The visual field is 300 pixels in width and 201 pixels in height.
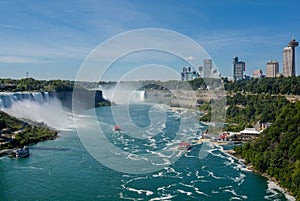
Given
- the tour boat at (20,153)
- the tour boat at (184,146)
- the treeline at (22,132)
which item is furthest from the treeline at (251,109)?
the tour boat at (20,153)

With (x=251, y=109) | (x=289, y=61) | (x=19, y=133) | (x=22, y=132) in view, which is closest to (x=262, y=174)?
(x=19, y=133)

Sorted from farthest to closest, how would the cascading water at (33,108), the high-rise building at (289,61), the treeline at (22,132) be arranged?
the high-rise building at (289,61), the cascading water at (33,108), the treeline at (22,132)

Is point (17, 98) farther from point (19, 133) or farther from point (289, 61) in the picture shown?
point (289, 61)

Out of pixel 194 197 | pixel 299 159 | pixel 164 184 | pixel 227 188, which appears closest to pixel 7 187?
pixel 164 184

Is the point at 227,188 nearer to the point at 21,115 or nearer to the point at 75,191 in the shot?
the point at 75,191

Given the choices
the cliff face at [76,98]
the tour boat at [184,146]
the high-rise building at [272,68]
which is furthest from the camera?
the high-rise building at [272,68]

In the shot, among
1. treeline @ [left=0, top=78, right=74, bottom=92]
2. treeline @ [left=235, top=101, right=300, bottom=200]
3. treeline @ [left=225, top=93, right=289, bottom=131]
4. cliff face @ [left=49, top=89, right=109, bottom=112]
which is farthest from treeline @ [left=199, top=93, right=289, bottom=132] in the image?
treeline @ [left=0, top=78, right=74, bottom=92]

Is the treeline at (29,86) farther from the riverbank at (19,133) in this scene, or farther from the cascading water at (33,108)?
the riverbank at (19,133)
